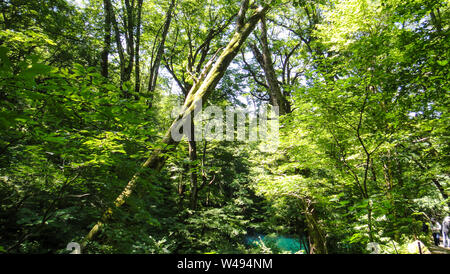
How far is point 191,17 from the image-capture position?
7.71 metres

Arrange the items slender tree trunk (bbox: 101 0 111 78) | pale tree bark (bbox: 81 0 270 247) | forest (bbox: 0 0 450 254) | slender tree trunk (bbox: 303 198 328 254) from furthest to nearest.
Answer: slender tree trunk (bbox: 303 198 328 254)
slender tree trunk (bbox: 101 0 111 78)
pale tree bark (bbox: 81 0 270 247)
forest (bbox: 0 0 450 254)

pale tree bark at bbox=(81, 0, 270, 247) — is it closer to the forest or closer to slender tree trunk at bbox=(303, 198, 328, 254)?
the forest

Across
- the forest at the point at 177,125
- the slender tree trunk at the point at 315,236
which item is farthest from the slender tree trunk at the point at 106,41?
the slender tree trunk at the point at 315,236

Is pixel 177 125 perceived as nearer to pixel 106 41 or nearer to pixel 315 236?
pixel 106 41

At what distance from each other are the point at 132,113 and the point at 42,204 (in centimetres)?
278

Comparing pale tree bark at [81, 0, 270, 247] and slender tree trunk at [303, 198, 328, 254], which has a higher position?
pale tree bark at [81, 0, 270, 247]

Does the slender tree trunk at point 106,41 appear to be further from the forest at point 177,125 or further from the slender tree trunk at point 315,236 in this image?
the slender tree trunk at point 315,236

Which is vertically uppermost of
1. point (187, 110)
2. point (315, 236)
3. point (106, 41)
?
point (106, 41)

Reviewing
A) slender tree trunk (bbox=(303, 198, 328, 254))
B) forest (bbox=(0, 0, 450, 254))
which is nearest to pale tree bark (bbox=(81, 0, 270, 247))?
forest (bbox=(0, 0, 450, 254))

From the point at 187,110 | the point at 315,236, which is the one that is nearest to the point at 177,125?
the point at 187,110

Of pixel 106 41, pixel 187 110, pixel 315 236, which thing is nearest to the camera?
pixel 187 110

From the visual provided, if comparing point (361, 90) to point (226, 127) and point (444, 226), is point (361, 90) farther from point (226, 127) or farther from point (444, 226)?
point (226, 127)
